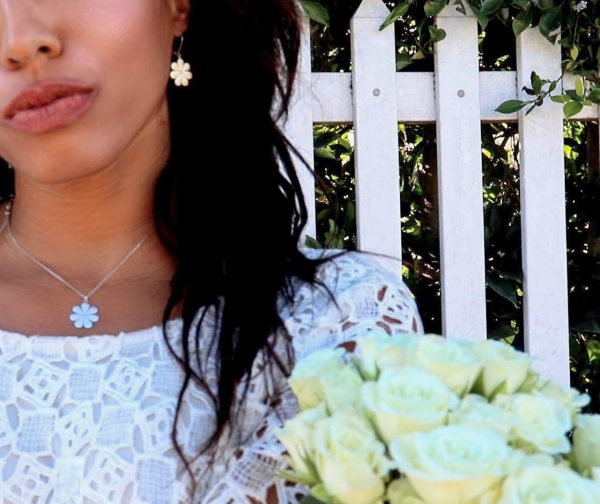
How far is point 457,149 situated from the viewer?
8.87ft

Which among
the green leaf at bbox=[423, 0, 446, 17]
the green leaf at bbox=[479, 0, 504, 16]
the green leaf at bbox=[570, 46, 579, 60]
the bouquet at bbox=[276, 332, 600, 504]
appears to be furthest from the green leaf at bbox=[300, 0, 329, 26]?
the bouquet at bbox=[276, 332, 600, 504]

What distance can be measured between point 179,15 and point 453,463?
108cm

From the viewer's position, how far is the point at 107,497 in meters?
1.45

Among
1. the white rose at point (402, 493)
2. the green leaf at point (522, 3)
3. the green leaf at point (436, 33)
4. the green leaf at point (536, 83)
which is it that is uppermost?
the green leaf at point (522, 3)

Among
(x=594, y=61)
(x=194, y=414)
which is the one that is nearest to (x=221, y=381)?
(x=194, y=414)

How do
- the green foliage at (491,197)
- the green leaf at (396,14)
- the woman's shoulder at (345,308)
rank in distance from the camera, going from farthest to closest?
the green foliage at (491,197), the green leaf at (396,14), the woman's shoulder at (345,308)

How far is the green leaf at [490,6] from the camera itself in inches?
105

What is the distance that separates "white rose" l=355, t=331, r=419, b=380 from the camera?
3.43 feet

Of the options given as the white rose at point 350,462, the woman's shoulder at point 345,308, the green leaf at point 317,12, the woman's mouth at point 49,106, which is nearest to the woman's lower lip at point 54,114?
the woman's mouth at point 49,106

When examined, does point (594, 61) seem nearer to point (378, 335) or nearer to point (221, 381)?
point (221, 381)

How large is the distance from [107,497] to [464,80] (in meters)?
1.57

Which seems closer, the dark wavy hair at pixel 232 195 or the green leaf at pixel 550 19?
the dark wavy hair at pixel 232 195

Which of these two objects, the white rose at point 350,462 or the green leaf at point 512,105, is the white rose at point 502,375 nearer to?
the white rose at point 350,462

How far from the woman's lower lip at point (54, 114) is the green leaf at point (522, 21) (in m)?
1.50
